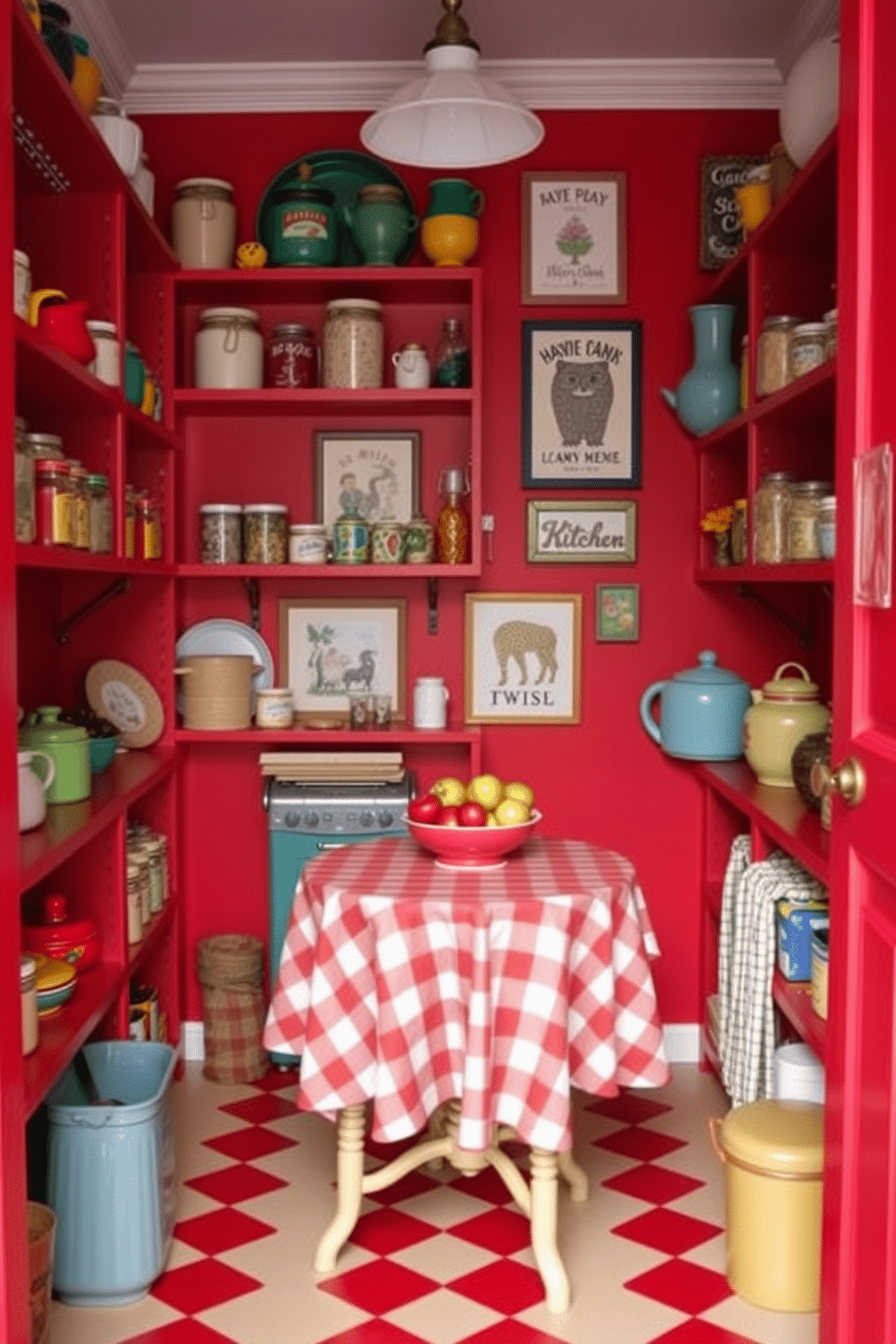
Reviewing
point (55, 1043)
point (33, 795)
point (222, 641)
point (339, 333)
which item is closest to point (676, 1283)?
point (55, 1043)

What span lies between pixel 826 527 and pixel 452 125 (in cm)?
114

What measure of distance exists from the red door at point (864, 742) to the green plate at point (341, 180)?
2.17 meters

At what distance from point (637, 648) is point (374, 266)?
4.37 feet

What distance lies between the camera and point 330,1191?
327 cm

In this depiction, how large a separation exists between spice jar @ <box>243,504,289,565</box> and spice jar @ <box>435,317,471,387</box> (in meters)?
0.59

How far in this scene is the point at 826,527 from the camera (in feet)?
9.91

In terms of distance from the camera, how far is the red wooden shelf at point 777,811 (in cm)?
275

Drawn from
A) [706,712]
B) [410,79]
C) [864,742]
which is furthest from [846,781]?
[410,79]

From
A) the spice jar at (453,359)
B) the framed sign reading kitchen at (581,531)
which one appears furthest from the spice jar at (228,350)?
the framed sign reading kitchen at (581,531)

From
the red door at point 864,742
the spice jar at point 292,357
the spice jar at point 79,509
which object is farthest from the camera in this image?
the spice jar at point 292,357

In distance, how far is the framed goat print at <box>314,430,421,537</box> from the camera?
415 cm

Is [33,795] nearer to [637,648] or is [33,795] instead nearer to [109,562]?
[109,562]

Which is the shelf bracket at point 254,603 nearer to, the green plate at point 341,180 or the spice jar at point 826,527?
the green plate at point 341,180

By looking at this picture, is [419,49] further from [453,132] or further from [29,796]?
[29,796]
